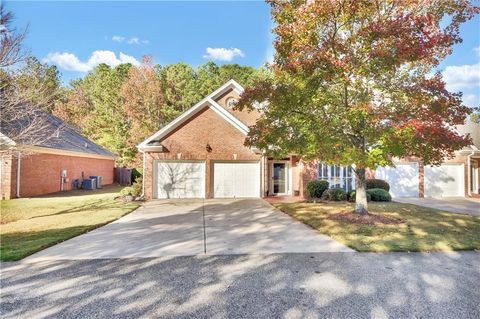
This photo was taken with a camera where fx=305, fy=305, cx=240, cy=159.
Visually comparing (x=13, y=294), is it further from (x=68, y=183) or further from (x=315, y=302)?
(x=68, y=183)

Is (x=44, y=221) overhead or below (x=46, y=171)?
below

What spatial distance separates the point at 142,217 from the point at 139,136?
2062 cm

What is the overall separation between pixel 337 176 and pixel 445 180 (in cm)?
722

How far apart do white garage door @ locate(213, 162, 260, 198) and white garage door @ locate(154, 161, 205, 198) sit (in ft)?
2.80

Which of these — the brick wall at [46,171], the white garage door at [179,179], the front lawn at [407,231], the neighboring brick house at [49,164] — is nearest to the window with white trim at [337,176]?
the front lawn at [407,231]

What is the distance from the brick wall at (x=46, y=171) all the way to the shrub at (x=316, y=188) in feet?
50.8

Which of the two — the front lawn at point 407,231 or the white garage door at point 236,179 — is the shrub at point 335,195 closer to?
the front lawn at point 407,231

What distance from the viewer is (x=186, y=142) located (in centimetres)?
1702

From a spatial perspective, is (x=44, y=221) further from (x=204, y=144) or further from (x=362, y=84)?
(x=362, y=84)

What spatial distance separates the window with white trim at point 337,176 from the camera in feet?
60.5

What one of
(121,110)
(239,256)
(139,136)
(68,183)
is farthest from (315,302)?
(121,110)

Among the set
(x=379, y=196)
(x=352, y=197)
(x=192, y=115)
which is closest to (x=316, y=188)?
(x=352, y=197)

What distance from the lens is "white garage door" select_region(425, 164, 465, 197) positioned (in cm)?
1927

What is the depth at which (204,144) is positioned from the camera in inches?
677
